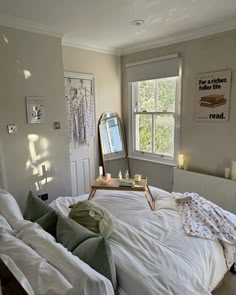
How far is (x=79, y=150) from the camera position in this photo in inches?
139

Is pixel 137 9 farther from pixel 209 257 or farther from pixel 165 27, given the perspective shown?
pixel 209 257

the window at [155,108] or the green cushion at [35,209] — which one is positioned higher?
the window at [155,108]

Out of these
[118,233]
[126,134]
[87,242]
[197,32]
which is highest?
[197,32]

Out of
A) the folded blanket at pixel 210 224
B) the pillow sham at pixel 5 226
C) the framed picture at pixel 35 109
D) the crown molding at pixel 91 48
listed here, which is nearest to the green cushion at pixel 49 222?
the pillow sham at pixel 5 226

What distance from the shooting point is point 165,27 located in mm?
2773

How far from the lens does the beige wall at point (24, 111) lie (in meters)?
2.50

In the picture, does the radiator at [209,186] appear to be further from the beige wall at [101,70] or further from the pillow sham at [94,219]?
the pillow sham at [94,219]

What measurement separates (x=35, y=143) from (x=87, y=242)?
1.80 meters

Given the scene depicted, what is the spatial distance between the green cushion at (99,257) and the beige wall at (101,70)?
256 cm

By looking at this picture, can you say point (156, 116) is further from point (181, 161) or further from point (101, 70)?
point (101, 70)

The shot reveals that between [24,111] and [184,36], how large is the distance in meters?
2.24

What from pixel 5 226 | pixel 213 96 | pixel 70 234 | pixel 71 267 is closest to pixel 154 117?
pixel 213 96

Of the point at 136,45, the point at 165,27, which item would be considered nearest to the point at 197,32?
the point at 165,27

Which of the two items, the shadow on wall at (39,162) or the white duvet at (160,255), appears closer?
the white duvet at (160,255)
